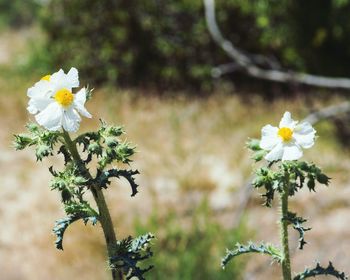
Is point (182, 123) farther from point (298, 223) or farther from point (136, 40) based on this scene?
point (298, 223)

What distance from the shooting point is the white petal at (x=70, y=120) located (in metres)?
1.35

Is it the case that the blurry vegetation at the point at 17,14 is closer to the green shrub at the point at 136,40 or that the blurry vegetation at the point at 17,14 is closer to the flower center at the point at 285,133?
the green shrub at the point at 136,40

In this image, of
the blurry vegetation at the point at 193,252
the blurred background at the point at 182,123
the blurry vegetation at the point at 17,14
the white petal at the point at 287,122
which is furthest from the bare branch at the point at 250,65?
the blurry vegetation at the point at 17,14

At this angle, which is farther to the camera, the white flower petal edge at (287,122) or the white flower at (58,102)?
the white flower petal edge at (287,122)

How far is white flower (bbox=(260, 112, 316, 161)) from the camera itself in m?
1.48

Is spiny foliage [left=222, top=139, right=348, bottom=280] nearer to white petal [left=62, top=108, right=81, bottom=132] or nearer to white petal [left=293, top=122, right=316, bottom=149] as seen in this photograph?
white petal [left=293, top=122, right=316, bottom=149]

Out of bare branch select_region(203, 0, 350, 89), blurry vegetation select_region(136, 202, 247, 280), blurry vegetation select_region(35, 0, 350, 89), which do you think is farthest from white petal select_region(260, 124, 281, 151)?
blurry vegetation select_region(35, 0, 350, 89)

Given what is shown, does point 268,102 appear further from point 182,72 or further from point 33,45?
point 33,45

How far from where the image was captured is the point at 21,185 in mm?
6836

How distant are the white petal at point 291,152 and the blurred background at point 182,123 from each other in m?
3.00

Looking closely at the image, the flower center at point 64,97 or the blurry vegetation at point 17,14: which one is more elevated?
the blurry vegetation at point 17,14

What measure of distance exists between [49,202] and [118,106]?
2074 mm

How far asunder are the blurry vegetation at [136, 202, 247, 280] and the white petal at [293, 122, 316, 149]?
2.92m

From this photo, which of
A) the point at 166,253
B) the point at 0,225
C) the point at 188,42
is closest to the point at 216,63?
the point at 188,42
